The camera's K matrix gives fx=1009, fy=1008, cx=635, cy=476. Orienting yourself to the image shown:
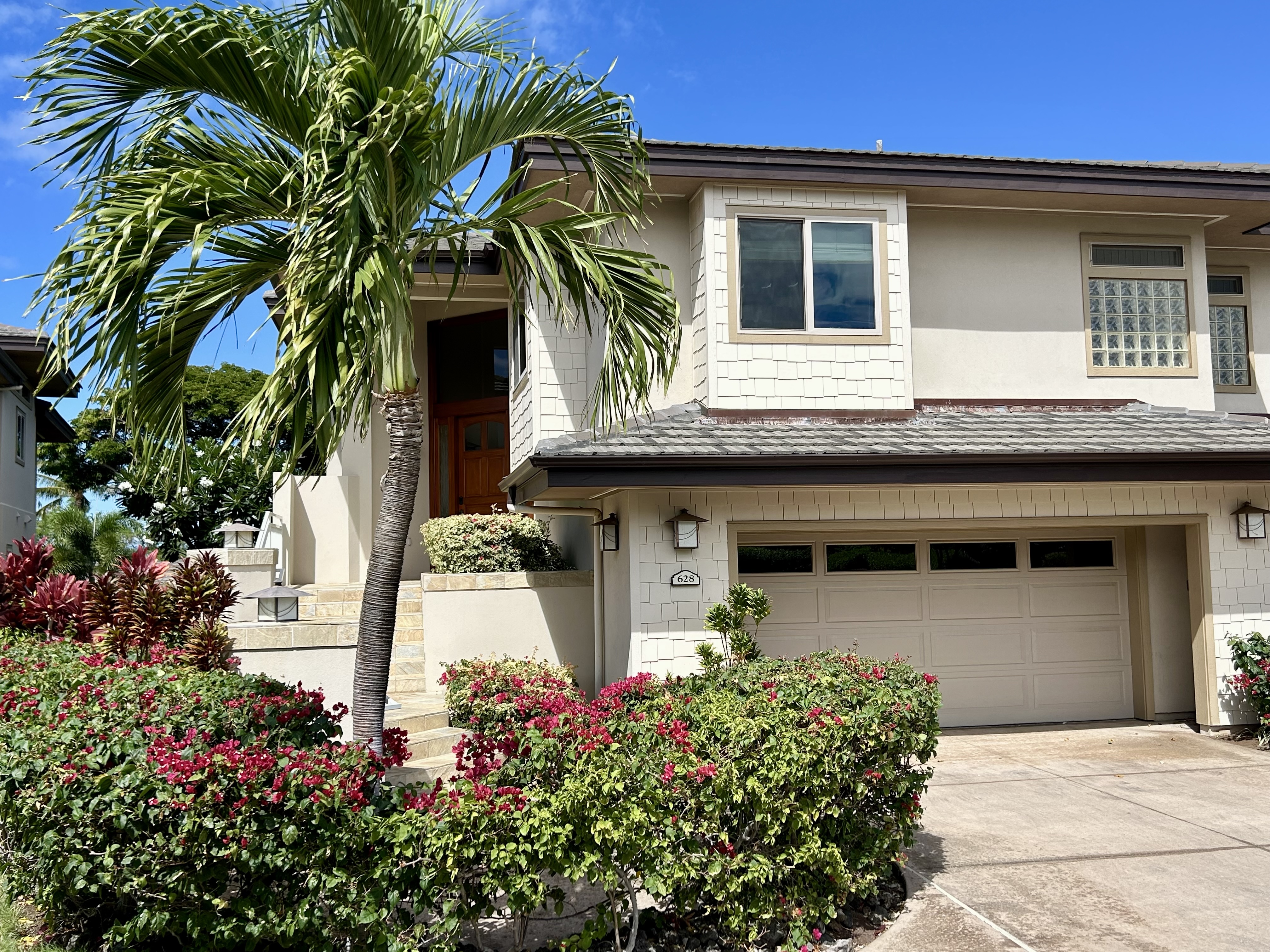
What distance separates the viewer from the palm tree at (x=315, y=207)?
514 centimetres

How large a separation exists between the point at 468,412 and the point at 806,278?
7507 mm

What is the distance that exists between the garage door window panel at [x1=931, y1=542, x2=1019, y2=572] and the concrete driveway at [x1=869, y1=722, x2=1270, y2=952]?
2073 mm

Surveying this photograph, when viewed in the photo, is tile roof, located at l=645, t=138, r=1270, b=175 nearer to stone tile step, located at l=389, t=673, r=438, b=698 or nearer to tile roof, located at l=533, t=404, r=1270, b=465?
tile roof, located at l=533, t=404, r=1270, b=465

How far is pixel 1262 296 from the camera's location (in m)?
14.0

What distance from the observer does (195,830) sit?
13.8 ft

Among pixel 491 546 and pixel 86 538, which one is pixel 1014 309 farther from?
pixel 86 538

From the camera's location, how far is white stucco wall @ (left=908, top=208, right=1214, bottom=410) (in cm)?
1232

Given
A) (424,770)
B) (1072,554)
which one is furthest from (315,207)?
(1072,554)

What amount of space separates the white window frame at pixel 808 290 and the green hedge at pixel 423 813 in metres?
5.95

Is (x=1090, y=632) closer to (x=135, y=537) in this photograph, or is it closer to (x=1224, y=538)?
(x=1224, y=538)

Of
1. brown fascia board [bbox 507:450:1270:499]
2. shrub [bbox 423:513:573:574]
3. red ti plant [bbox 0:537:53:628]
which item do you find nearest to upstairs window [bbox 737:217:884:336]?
brown fascia board [bbox 507:450:1270:499]

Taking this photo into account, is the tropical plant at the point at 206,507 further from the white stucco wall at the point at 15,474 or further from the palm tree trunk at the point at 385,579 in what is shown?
the palm tree trunk at the point at 385,579

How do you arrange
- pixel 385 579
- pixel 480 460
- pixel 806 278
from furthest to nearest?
pixel 480 460
pixel 806 278
pixel 385 579

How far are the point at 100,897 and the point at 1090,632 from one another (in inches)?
420
